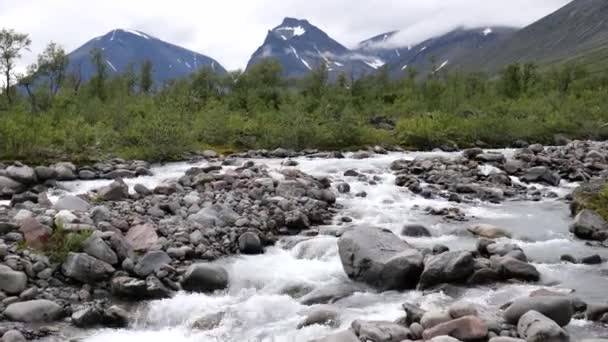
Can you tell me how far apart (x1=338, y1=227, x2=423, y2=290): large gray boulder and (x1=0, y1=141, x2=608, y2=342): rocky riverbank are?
3 cm

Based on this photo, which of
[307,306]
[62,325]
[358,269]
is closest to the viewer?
[62,325]

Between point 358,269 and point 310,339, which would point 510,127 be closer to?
point 358,269

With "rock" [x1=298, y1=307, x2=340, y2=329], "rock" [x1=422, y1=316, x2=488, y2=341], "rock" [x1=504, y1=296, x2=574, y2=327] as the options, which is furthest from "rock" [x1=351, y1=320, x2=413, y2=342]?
"rock" [x1=504, y1=296, x2=574, y2=327]

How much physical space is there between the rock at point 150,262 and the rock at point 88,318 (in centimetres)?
244

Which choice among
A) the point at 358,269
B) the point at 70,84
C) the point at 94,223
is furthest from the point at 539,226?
the point at 70,84

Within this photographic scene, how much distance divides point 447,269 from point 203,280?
571cm

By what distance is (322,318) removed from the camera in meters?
11.7

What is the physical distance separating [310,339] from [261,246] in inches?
270

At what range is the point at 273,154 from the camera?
135ft

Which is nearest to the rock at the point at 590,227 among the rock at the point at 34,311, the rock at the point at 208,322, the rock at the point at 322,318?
the rock at the point at 322,318

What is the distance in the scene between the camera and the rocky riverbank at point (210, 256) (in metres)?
10.8

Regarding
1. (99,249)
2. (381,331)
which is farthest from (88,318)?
(381,331)

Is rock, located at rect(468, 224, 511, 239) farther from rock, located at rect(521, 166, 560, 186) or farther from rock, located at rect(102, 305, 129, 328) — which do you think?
rock, located at rect(521, 166, 560, 186)

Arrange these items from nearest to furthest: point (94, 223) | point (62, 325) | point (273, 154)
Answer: point (62, 325), point (94, 223), point (273, 154)
